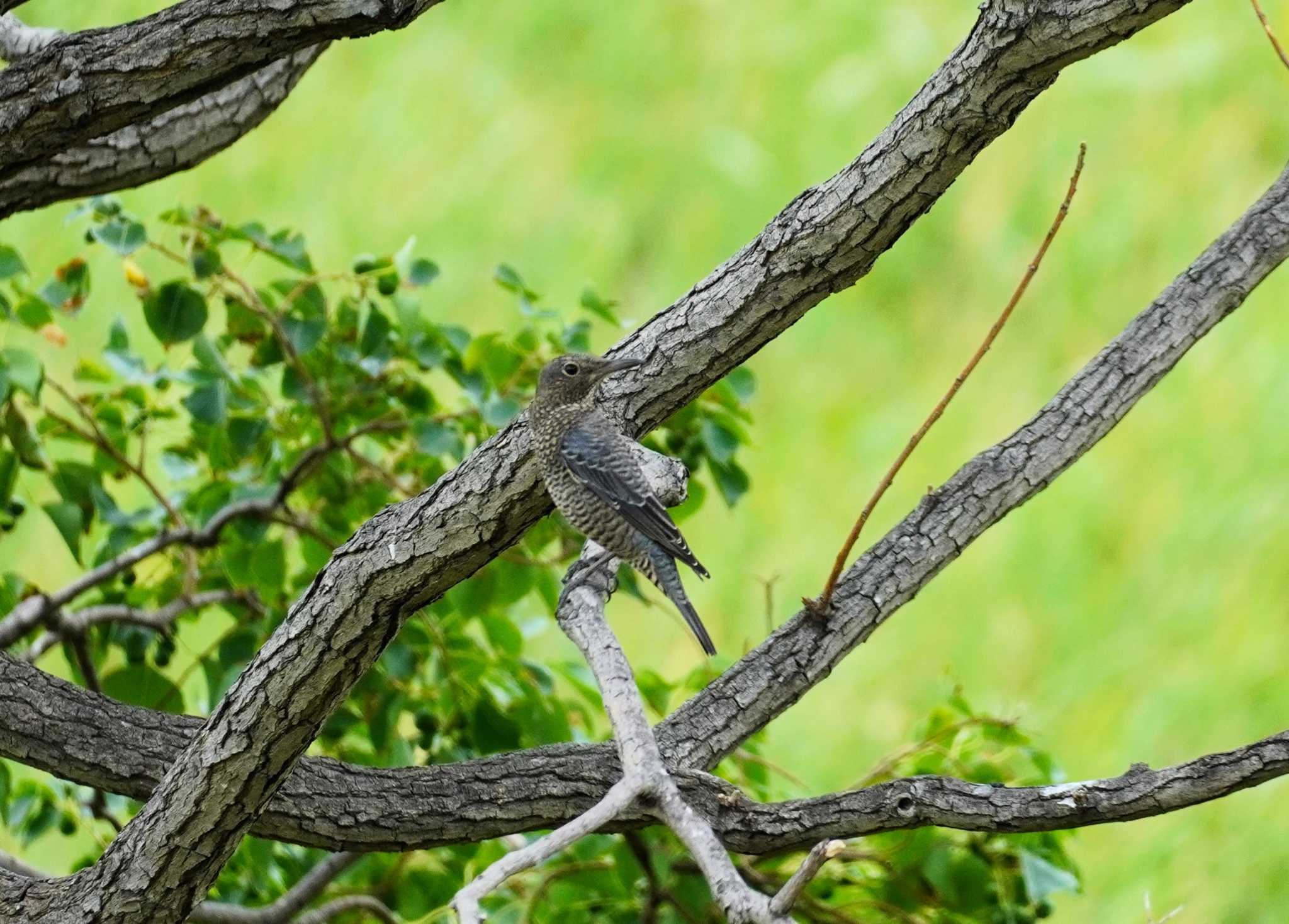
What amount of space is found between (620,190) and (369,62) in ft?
5.94

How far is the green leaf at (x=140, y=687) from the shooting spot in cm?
367

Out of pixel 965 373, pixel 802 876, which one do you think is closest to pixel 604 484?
pixel 965 373

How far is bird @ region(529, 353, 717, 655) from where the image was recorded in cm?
293

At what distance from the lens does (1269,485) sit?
266 inches

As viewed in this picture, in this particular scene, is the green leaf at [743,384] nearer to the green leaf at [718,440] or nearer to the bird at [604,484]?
the green leaf at [718,440]

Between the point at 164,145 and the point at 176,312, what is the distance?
0.43 metres

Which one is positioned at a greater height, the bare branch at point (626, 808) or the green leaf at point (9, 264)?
the green leaf at point (9, 264)

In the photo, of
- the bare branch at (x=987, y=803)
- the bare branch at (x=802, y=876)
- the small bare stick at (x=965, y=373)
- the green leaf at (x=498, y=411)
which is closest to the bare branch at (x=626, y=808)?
the bare branch at (x=802, y=876)

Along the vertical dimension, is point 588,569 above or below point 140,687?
below

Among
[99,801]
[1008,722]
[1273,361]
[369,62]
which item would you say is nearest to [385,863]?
[99,801]

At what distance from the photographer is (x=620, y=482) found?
11.1 feet

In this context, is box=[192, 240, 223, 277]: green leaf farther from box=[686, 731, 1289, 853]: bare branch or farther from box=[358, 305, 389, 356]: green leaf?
box=[686, 731, 1289, 853]: bare branch

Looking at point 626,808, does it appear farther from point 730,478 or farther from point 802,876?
point 730,478

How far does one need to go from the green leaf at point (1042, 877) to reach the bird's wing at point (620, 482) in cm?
96
